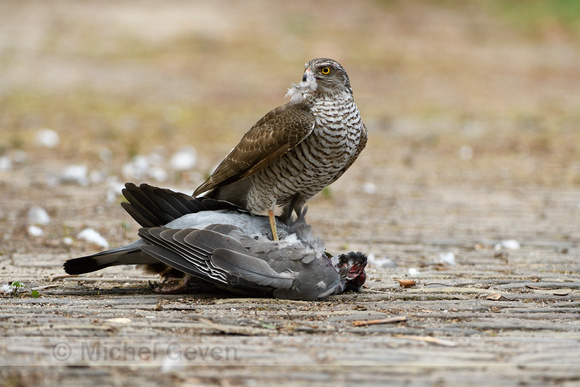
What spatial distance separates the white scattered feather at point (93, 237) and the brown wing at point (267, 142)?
1328 millimetres

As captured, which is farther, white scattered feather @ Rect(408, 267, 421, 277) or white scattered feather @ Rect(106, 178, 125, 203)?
white scattered feather @ Rect(106, 178, 125, 203)

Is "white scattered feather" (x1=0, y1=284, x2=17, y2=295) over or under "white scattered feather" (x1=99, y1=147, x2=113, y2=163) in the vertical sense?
under

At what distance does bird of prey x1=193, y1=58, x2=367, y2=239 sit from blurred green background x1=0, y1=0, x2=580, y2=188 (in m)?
4.63

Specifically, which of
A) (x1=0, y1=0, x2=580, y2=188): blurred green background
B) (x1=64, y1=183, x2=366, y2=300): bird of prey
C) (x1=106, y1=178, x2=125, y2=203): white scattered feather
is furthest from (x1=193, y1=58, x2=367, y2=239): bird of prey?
(x1=0, y1=0, x2=580, y2=188): blurred green background

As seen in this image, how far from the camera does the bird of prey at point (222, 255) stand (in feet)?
13.9

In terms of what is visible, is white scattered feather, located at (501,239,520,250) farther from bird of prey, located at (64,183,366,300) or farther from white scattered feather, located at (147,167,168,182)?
white scattered feather, located at (147,167,168,182)

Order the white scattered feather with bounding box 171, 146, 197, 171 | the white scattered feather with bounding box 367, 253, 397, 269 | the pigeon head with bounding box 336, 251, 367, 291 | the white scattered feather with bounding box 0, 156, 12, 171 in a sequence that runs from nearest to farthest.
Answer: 1. the pigeon head with bounding box 336, 251, 367, 291
2. the white scattered feather with bounding box 367, 253, 397, 269
3. the white scattered feather with bounding box 0, 156, 12, 171
4. the white scattered feather with bounding box 171, 146, 197, 171

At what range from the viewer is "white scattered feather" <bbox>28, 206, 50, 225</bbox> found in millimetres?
6805

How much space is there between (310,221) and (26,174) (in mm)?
3680

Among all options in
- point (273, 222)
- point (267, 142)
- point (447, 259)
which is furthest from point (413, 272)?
point (267, 142)

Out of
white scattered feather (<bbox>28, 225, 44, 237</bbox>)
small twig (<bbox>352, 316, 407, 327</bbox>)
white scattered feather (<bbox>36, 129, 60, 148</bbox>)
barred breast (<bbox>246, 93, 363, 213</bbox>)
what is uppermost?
white scattered feather (<bbox>36, 129, 60, 148</bbox>)

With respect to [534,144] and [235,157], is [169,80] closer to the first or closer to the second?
[534,144]

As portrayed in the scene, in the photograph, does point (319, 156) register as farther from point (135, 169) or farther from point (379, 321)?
point (135, 169)

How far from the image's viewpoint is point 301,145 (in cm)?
477
